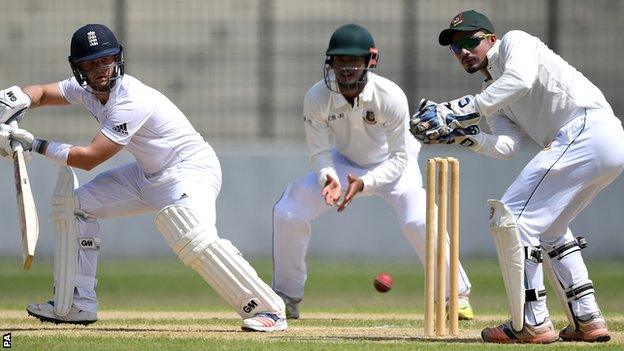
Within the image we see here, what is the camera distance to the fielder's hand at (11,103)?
6.17 metres

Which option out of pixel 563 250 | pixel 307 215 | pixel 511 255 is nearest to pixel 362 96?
pixel 307 215

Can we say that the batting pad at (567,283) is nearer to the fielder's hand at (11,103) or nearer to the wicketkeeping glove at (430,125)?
the wicketkeeping glove at (430,125)

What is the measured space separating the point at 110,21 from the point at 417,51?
8.88 ft

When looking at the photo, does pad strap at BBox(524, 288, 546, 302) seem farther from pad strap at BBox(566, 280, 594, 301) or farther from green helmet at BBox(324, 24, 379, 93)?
green helmet at BBox(324, 24, 379, 93)

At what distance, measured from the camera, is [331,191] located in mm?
6289

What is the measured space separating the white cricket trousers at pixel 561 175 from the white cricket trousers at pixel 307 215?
1.35 meters

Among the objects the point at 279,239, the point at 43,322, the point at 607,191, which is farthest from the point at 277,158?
the point at 43,322

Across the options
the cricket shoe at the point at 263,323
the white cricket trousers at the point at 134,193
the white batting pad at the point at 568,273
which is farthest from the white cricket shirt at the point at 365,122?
the white batting pad at the point at 568,273

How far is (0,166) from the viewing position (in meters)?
11.3

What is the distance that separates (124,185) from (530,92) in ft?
6.69

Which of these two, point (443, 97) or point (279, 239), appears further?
point (443, 97)

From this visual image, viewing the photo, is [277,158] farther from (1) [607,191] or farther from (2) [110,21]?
(1) [607,191]

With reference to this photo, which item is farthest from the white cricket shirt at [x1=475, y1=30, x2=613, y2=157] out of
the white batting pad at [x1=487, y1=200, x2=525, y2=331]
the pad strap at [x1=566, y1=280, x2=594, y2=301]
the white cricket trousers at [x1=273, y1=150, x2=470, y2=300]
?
the white cricket trousers at [x1=273, y1=150, x2=470, y2=300]

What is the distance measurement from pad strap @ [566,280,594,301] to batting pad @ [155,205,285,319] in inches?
51.0
